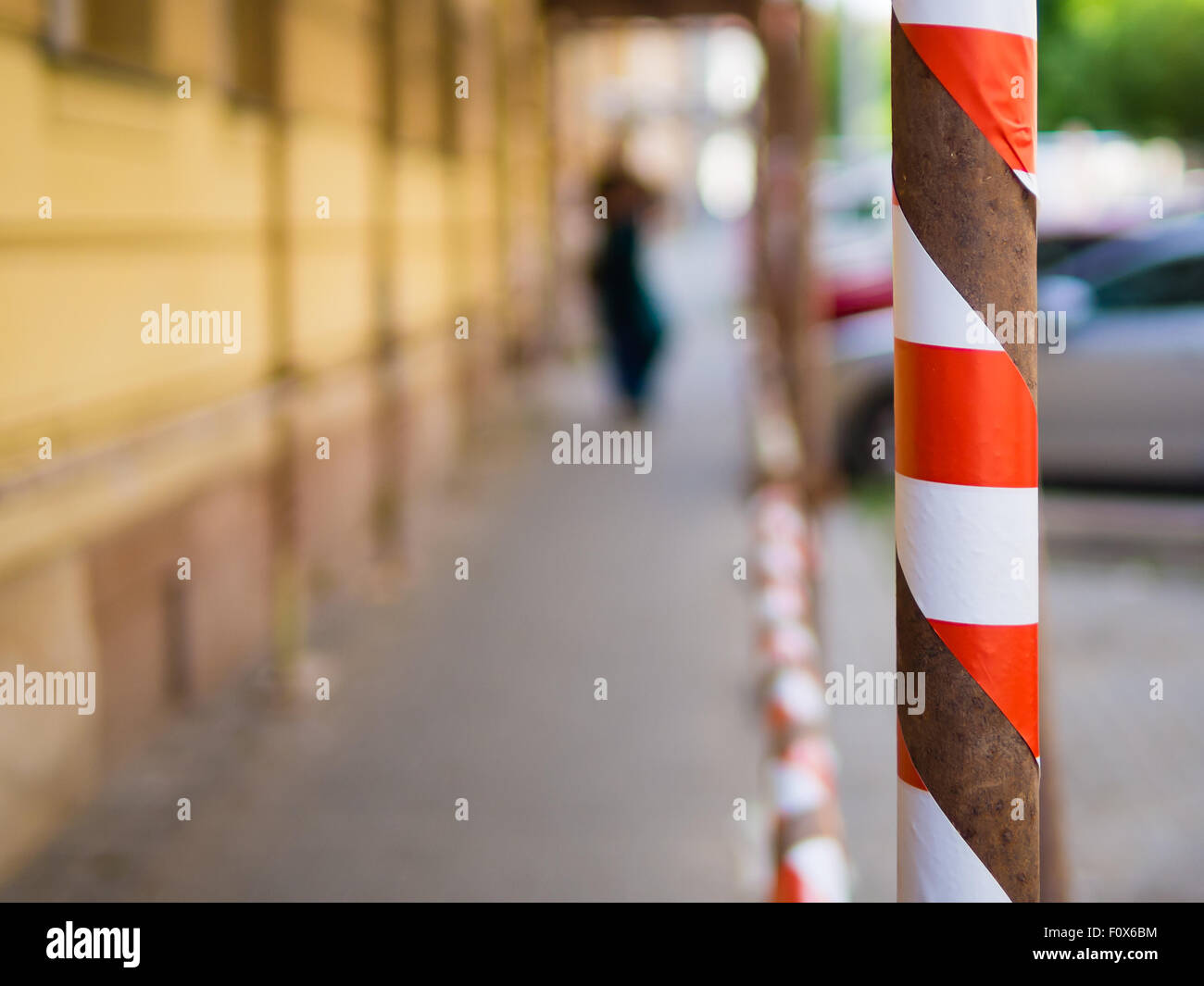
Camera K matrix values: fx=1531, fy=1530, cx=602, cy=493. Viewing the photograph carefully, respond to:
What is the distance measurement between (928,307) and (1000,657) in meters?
0.38

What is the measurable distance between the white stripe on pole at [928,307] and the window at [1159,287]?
792 centimetres

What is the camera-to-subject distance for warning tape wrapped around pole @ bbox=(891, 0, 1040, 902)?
1.55 m

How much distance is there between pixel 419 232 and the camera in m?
10.3

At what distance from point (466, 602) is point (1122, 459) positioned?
4255 millimetres

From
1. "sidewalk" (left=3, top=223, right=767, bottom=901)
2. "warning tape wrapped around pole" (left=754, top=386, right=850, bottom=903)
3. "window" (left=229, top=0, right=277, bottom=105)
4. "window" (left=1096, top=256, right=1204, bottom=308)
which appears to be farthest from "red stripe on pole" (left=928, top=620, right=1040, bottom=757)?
"window" (left=1096, top=256, right=1204, bottom=308)

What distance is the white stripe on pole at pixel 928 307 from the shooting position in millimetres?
1568

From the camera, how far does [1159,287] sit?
8.97 m

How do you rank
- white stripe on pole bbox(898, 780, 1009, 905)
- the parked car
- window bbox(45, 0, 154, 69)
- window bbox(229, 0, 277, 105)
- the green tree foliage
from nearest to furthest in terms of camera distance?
white stripe on pole bbox(898, 780, 1009, 905) < window bbox(45, 0, 154, 69) < window bbox(229, 0, 277, 105) < the parked car < the green tree foliage

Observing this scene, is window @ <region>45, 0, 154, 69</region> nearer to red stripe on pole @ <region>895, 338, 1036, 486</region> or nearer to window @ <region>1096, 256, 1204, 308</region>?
red stripe on pole @ <region>895, 338, 1036, 486</region>

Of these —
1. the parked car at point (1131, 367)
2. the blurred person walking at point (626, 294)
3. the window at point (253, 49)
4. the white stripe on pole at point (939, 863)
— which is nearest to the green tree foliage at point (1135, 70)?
the blurred person walking at point (626, 294)

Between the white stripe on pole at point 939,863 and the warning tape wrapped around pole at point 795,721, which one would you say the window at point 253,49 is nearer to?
the warning tape wrapped around pole at point 795,721

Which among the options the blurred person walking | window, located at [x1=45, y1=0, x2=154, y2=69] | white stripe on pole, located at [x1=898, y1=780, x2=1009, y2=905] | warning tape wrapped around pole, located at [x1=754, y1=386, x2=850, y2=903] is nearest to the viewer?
white stripe on pole, located at [x1=898, y1=780, x2=1009, y2=905]

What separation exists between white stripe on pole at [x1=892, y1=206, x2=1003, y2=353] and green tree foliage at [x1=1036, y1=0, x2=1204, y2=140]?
23.4m
